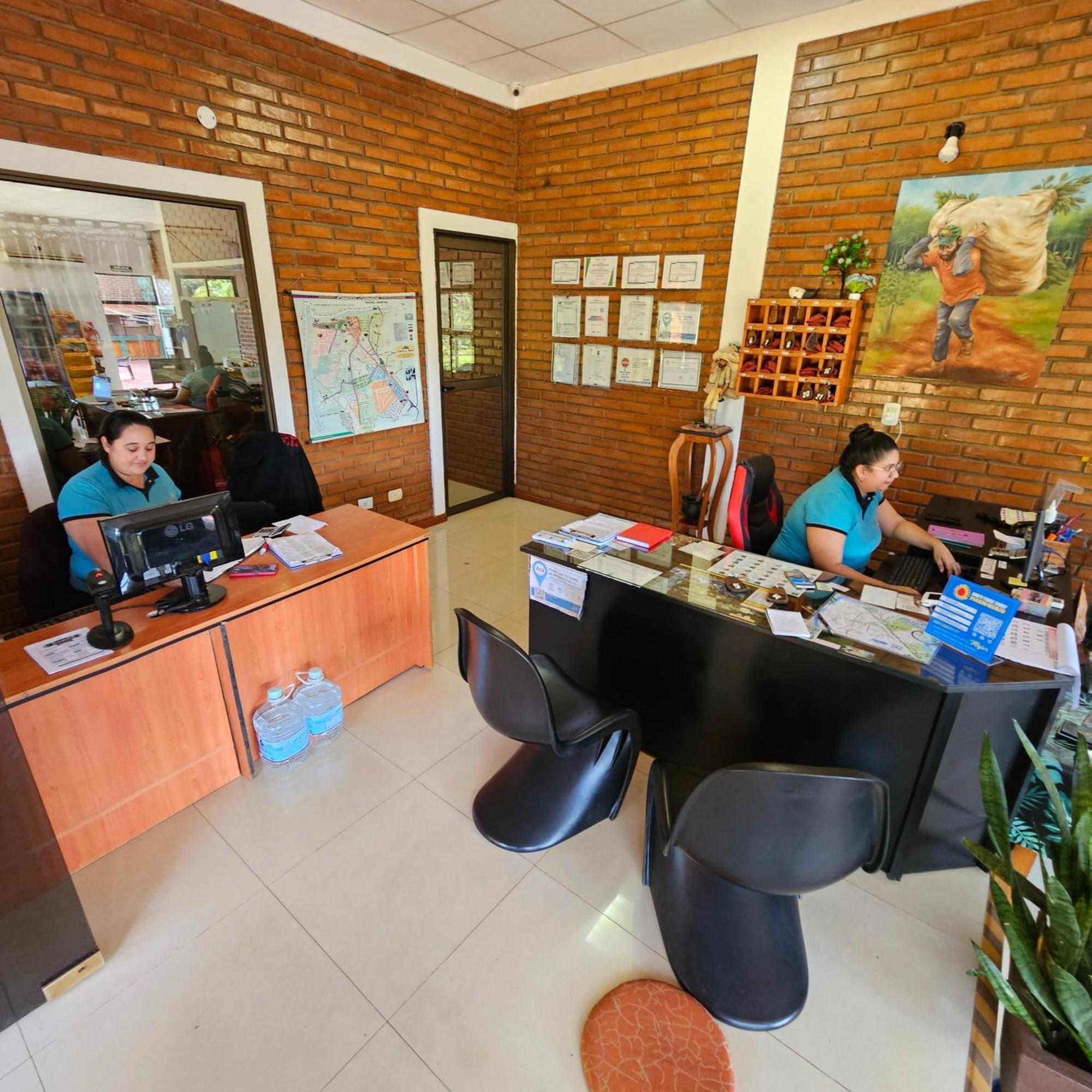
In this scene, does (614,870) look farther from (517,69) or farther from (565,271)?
(517,69)

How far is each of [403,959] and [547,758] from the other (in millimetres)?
734

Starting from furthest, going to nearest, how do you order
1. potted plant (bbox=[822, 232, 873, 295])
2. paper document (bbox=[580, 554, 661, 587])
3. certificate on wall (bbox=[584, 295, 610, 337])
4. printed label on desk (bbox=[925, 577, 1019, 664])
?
certificate on wall (bbox=[584, 295, 610, 337])
potted plant (bbox=[822, 232, 873, 295])
paper document (bbox=[580, 554, 661, 587])
printed label on desk (bbox=[925, 577, 1019, 664])

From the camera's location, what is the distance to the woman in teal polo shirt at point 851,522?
91.6 inches

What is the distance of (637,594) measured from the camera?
2.12 m

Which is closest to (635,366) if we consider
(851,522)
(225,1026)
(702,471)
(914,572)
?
(702,471)

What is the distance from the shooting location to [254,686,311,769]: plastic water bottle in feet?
7.13

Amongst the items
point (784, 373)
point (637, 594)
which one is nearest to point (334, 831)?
point (637, 594)

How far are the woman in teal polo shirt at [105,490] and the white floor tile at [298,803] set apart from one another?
3.31 feet

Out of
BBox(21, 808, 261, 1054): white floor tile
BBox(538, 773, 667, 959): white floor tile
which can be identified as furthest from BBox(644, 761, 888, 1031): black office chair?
BBox(21, 808, 261, 1054): white floor tile

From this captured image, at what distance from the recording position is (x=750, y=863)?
4.38 ft

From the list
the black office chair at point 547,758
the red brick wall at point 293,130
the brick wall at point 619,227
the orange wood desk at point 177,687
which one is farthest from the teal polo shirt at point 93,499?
the brick wall at point 619,227

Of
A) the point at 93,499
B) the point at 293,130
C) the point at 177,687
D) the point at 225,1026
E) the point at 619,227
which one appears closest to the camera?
the point at 225,1026

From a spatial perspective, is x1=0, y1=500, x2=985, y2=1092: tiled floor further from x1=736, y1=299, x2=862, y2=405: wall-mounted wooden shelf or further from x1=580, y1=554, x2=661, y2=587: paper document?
x1=736, y1=299, x2=862, y2=405: wall-mounted wooden shelf

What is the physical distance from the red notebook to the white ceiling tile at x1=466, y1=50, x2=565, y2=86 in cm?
341
